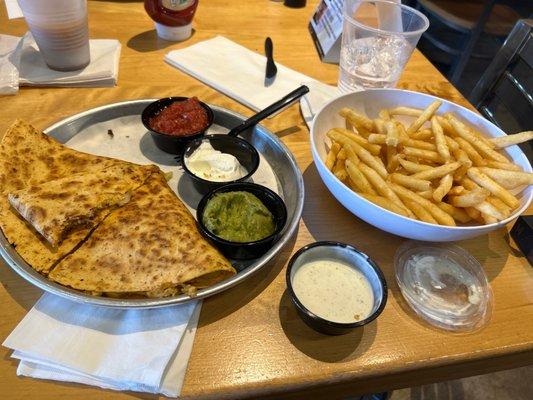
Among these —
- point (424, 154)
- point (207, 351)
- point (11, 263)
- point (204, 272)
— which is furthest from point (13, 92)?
point (424, 154)

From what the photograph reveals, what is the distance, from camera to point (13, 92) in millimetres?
1898

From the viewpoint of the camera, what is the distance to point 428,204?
133 cm

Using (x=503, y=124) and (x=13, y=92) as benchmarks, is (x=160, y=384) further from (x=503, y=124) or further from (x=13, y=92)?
(x=503, y=124)

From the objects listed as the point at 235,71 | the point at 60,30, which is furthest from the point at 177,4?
the point at 60,30

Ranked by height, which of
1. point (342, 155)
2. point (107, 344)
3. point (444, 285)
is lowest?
point (107, 344)

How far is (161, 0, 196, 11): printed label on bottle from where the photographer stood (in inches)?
90.2

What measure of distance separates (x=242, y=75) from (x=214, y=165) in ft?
2.77

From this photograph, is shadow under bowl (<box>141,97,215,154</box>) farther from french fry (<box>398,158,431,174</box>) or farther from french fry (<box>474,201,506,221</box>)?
french fry (<box>474,201,506,221</box>)

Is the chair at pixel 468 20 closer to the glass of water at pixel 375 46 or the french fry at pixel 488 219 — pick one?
the glass of water at pixel 375 46

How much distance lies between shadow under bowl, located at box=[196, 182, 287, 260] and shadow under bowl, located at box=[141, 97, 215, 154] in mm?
365

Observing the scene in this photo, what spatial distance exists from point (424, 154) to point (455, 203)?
204 millimetres

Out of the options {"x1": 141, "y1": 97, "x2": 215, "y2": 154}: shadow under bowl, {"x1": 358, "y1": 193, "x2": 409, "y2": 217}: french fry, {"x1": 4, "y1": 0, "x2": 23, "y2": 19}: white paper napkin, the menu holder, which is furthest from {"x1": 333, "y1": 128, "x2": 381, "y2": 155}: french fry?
{"x1": 4, "y1": 0, "x2": 23, "y2": 19}: white paper napkin

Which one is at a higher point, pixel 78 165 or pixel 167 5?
pixel 167 5

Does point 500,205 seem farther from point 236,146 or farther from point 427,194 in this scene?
point 236,146
